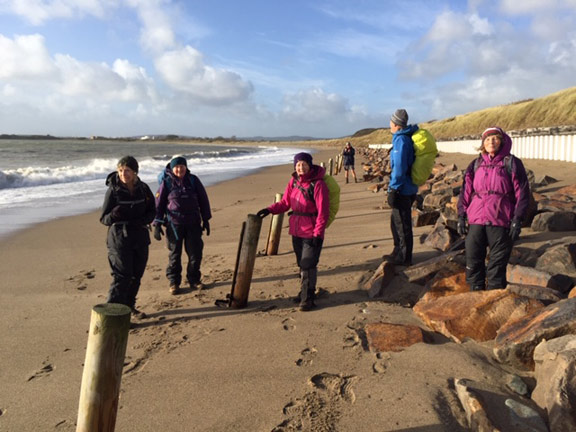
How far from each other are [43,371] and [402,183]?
4194 millimetres

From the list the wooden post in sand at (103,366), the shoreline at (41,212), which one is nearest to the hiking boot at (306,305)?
the wooden post in sand at (103,366)

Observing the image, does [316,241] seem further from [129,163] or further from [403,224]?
[129,163]

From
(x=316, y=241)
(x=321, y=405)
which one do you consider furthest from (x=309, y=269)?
(x=321, y=405)

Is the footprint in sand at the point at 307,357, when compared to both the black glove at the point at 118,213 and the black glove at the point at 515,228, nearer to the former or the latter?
the black glove at the point at 515,228

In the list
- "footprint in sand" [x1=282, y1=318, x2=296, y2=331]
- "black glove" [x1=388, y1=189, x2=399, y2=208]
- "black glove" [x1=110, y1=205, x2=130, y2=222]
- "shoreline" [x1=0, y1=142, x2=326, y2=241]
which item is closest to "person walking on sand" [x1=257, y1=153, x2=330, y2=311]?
"footprint in sand" [x1=282, y1=318, x2=296, y2=331]

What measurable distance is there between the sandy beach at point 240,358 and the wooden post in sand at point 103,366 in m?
0.52

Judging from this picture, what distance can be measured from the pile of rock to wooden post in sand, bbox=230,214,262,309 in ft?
4.57

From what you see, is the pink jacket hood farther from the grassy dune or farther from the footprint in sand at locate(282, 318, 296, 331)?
the grassy dune

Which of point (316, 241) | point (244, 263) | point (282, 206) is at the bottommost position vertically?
point (244, 263)

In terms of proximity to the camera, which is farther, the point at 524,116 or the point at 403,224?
the point at 524,116

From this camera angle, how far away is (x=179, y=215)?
5492mm

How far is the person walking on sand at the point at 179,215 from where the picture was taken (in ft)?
18.0

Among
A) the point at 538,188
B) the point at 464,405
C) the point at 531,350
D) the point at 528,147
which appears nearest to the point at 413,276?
the point at 531,350

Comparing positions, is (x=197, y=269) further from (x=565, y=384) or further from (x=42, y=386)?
(x=565, y=384)
